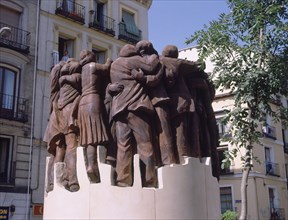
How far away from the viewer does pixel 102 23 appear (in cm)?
2747

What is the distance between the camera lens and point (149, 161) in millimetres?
6379

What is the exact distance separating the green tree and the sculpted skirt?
3333 millimetres

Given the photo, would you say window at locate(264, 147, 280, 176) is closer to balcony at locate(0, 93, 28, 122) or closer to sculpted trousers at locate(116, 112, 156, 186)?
balcony at locate(0, 93, 28, 122)

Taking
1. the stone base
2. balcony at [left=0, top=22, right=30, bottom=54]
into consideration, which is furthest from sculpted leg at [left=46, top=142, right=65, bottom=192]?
balcony at [left=0, top=22, right=30, bottom=54]

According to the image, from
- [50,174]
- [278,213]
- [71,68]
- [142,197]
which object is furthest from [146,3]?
[142,197]

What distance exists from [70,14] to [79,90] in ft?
61.1

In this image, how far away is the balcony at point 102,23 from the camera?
86.5 ft

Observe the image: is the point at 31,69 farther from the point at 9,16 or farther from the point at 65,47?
the point at 65,47

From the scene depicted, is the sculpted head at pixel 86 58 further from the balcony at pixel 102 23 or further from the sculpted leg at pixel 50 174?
the balcony at pixel 102 23

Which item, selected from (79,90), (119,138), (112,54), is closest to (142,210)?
(119,138)

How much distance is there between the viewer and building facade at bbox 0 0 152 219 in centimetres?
2056

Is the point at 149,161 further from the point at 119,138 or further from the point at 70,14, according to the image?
the point at 70,14

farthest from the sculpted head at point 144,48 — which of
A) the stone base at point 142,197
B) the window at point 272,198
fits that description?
the window at point 272,198

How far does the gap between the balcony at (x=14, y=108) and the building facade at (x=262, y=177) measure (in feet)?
38.6
